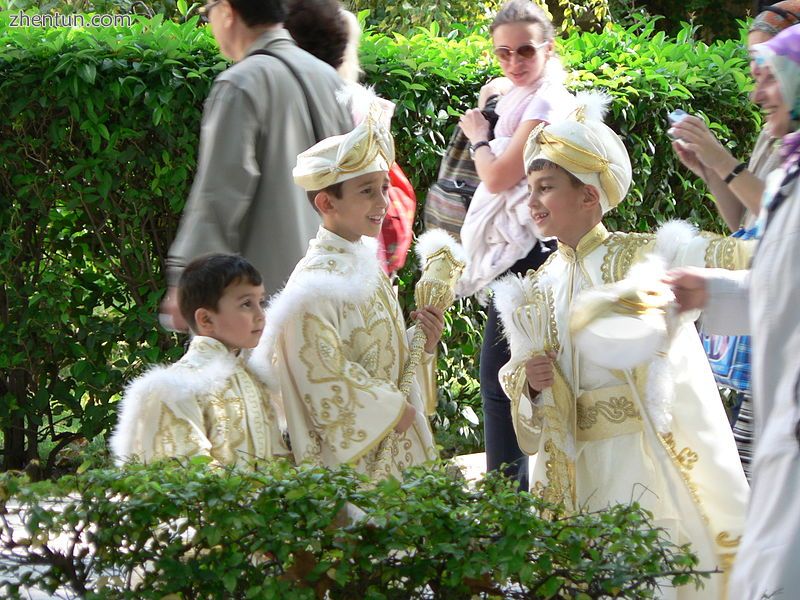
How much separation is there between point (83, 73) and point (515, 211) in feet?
7.73

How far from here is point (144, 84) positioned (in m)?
6.18

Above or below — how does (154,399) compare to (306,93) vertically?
below

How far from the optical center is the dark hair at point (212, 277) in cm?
389

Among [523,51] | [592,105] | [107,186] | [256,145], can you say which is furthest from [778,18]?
[107,186]

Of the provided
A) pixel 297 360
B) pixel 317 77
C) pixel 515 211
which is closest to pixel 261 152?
pixel 317 77

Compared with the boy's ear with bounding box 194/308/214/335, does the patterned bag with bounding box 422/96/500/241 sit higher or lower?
higher

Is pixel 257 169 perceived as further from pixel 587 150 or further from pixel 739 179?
pixel 739 179

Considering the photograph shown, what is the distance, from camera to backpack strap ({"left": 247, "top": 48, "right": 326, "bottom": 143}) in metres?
4.19

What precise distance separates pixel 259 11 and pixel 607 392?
170cm

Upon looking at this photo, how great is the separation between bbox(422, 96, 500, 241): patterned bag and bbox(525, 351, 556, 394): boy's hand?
4.84 feet

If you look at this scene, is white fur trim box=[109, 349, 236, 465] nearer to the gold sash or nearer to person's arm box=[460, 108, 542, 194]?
the gold sash

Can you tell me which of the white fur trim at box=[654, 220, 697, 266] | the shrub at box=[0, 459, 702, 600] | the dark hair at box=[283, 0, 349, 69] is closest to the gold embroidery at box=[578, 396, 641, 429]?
the white fur trim at box=[654, 220, 697, 266]

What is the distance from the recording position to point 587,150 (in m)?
4.12

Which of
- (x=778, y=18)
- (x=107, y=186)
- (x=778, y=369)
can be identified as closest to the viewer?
(x=778, y=369)
